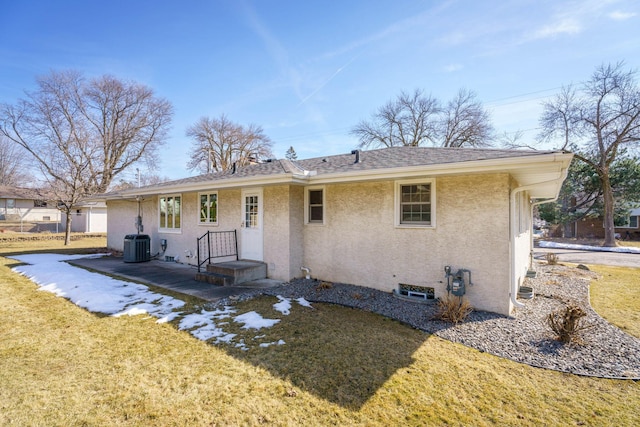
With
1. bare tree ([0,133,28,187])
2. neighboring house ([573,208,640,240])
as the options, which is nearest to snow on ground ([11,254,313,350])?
neighboring house ([573,208,640,240])

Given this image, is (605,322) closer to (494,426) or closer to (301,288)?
(494,426)

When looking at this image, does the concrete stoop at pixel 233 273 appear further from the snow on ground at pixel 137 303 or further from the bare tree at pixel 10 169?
the bare tree at pixel 10 169

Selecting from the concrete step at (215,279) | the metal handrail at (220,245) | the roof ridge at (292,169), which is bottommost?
the concrete step at (215,279)

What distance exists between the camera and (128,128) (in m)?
27.3

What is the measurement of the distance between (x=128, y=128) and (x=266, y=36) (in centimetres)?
2379

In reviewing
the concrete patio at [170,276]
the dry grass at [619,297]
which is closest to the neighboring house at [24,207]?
the concrete patio at [170,276]

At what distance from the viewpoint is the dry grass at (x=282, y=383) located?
2783mm

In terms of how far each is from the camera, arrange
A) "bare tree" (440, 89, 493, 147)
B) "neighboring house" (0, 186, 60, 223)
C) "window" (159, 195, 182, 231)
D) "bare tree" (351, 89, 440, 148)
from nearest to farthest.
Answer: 1. "window" (159, 195, 182, 231)
2. "bare tree" (440, 89, 493, 147)
3. "bare tree" (351, 89, 440, 148)
4. "neighboring house" (0, 186, 60, 223)

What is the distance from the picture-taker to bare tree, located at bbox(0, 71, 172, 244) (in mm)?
18734

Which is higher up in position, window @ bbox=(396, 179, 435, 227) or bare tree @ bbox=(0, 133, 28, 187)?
bare tree @ bbox=(0, 133, 28, 187)

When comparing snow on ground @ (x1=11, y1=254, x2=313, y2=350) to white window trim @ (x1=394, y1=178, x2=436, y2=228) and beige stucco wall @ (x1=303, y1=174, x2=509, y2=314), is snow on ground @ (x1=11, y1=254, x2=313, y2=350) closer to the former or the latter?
beige stucco wall @ (x1=303, y1=174, x2=509, y2=314)

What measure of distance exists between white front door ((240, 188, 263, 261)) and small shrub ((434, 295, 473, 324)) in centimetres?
500

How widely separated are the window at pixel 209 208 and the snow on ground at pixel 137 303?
117 inches

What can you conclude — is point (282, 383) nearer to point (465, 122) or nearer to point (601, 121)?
point (465, 122)
